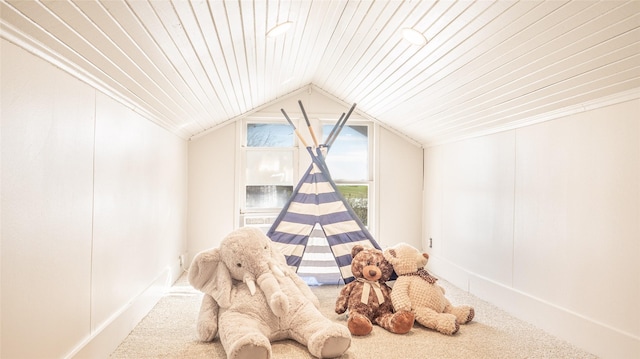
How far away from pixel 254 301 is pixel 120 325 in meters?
0.75

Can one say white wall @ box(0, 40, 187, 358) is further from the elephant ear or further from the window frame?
the window frame

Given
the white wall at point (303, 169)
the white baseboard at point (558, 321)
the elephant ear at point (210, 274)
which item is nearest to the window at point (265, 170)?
the white wall at point (303, 169)

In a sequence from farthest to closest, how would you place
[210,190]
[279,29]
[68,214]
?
[210,190], [279,29], [68,214]

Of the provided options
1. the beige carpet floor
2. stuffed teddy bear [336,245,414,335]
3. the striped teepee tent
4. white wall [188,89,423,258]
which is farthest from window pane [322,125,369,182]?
the beige carpet floor

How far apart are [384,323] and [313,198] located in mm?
1220

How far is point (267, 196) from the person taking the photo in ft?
15.0

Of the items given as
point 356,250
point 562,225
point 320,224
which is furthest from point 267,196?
point 562,225

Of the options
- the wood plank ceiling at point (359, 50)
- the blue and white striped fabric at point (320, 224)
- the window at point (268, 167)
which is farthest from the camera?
the window at point (268, 167)

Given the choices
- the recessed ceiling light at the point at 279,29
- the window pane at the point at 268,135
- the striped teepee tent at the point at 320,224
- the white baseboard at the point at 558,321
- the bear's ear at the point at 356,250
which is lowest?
the white baseboard at the point at 558,321

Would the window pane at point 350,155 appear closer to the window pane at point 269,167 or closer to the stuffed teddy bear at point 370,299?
the window pane at point 269,167

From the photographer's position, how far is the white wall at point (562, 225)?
2049mm

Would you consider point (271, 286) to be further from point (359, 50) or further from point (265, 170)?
point (265, 170)

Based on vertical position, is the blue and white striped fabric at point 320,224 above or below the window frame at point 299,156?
below

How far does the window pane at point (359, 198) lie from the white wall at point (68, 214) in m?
2.44
